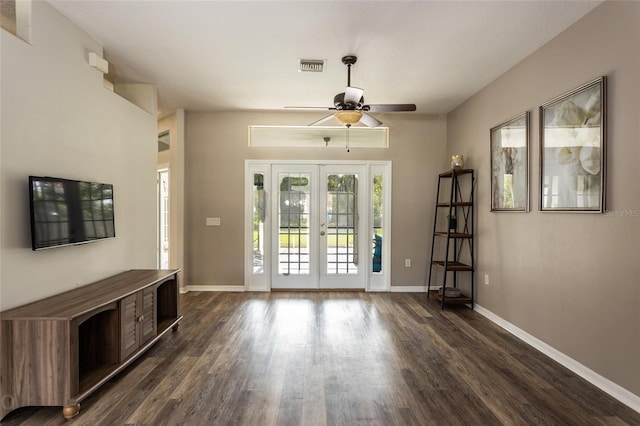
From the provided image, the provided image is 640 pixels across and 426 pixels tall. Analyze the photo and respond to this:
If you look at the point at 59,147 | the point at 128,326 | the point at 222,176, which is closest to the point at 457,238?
the point at 222,176

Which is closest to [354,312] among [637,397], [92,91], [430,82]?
[637,397]

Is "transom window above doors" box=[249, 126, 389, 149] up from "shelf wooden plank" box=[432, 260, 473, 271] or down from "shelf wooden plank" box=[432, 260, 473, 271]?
up

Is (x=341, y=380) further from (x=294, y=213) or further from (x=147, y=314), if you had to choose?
(x=294, y=213)

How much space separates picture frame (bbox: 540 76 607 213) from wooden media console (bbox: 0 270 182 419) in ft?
11.7

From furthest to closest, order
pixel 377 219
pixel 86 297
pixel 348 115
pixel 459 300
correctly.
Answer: pixel 377 219 → pixel 459 300 → pixel 348 115 → pixel 86 297

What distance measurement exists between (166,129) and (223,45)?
8.85 feet

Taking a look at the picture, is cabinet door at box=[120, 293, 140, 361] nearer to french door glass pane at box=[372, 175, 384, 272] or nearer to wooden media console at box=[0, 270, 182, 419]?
wooden media console at box=[0, 270, 182, 419]

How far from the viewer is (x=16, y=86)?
2.11 m

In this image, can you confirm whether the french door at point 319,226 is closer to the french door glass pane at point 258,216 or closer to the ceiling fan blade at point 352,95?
the french door glass pane at point 258,216

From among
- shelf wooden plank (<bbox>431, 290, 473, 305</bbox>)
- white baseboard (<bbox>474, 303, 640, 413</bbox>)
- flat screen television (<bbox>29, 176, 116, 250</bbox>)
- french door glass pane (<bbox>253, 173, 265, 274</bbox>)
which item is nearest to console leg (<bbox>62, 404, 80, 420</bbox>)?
flat screen television (<bbox>29, 176, 116, 250</bbox>)

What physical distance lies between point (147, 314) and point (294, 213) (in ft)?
8.69

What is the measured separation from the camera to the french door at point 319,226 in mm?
5035

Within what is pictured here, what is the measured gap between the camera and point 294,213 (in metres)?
5.05

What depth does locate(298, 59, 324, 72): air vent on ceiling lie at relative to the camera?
3234 millimetres
